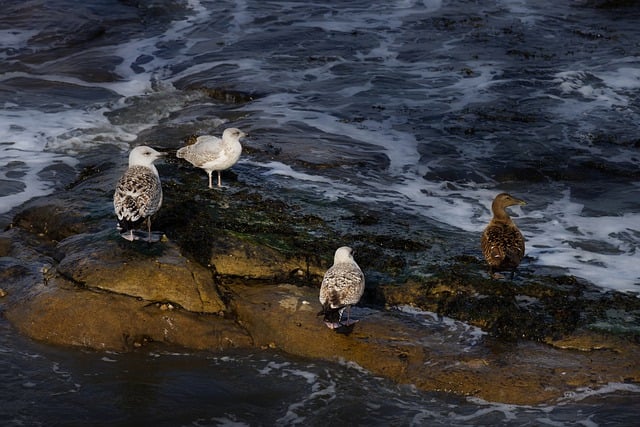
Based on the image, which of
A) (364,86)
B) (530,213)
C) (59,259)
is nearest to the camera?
(59,259)

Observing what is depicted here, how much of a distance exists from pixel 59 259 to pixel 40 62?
12124 mm

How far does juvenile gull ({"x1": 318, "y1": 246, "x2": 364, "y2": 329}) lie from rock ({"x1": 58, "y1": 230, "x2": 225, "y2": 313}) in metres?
1.17

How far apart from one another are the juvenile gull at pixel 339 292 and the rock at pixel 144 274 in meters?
1.17

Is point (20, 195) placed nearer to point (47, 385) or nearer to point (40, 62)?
point (47, 385)

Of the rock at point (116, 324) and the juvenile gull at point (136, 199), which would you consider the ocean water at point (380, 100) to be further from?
the rock at point (116, 324)

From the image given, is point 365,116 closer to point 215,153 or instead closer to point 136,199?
point 215,153

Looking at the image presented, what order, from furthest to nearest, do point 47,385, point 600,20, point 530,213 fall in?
point 600,20, point 530,213, point 47,385

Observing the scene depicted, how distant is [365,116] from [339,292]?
881cm

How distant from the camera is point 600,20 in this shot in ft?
76.5

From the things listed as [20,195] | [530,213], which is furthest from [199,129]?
[530,213]

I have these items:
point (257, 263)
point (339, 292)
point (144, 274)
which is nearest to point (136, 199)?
point (144, 274)

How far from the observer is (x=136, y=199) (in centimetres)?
894

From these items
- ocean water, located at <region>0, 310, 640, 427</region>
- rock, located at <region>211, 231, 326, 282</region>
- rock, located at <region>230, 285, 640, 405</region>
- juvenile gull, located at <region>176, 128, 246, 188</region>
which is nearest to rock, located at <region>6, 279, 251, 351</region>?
ocean water, located at <region>0, 310, 640, 427</region>

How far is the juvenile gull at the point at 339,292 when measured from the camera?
7742mm
